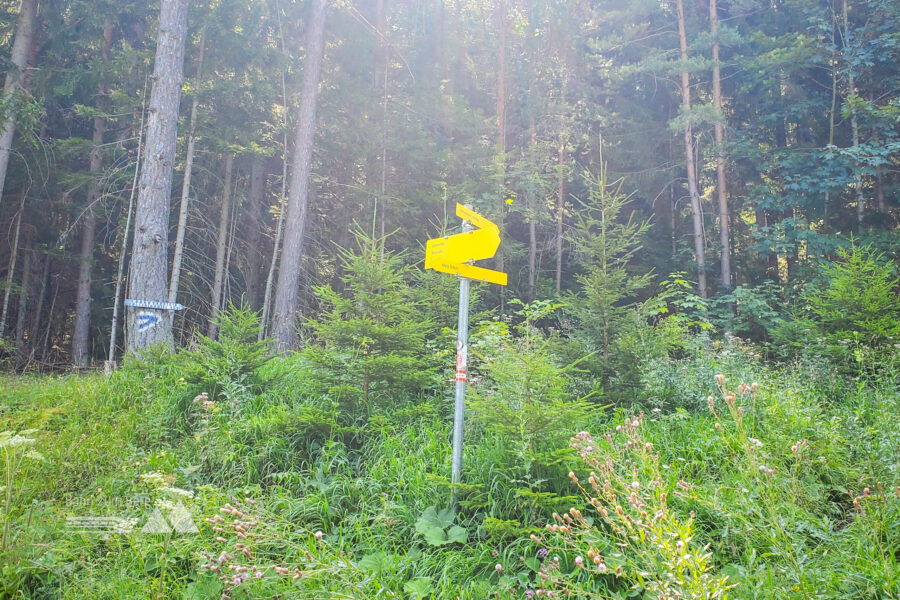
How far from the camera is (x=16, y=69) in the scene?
10047mm

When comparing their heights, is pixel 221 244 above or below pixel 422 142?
below

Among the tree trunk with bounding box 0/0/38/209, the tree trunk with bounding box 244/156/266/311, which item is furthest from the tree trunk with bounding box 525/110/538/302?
the tree trunk with bounding box 0/0/38/209

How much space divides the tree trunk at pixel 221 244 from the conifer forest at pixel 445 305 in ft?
0.47

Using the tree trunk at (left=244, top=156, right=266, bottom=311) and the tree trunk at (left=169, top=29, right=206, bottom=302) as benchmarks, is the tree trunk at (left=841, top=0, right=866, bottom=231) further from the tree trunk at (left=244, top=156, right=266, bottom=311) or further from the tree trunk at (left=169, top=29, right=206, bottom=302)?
the tree trunk at (left=169, top=29, right=206, bottom=302)

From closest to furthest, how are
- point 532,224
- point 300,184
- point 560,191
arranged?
point 300,184 → point 532,224 → point 560,191

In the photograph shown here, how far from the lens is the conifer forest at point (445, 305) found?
2.55m

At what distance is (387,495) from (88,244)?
511 inches

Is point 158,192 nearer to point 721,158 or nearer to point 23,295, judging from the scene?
point 23,295

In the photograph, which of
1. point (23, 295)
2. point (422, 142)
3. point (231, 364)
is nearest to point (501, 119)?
point (422, 142)

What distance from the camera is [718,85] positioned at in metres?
13.6

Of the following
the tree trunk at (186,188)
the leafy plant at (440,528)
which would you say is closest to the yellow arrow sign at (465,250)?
the leafy plant at (440,528)

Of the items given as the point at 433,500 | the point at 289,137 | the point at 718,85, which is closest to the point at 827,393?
the point at 433,500

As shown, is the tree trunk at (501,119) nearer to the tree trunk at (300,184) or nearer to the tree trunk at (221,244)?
the tree trunk at (300,184)

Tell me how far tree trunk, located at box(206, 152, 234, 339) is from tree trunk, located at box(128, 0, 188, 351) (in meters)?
4.65
